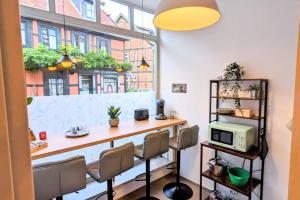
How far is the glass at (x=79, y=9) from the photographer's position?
7.63 ft

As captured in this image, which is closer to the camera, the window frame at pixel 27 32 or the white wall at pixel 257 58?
the white wall at pixel 257 58

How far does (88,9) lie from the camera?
2625mm

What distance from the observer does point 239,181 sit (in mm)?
2189

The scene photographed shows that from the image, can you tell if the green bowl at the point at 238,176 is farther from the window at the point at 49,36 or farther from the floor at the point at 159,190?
the window at the point at 49,36

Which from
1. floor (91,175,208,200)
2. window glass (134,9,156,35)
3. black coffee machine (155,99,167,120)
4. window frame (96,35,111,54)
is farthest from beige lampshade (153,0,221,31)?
floor (91,175,208,200)

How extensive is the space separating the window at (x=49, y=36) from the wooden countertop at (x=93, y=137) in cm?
111

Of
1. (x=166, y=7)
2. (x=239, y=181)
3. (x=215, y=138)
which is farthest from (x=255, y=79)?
(x=166, y=7)

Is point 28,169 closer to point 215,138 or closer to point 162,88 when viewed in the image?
point 215,138

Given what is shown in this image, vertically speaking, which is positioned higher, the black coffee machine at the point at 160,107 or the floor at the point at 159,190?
the black coffee machine at the point at 160,107

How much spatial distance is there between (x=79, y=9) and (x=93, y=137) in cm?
172

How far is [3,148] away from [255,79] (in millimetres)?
2349

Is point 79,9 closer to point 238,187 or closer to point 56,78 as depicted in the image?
point 56,78

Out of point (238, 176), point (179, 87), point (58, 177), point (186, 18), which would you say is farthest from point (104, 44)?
point (238, 176)

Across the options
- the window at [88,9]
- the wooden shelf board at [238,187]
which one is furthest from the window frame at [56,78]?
the wooden shelf board at [238,187]
